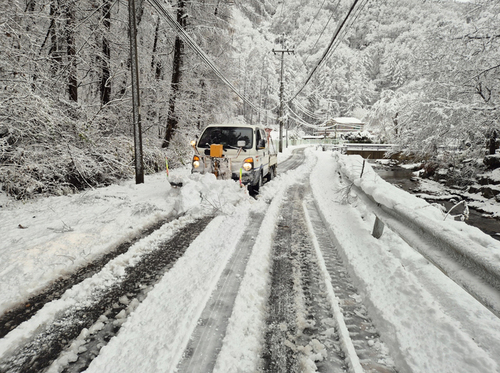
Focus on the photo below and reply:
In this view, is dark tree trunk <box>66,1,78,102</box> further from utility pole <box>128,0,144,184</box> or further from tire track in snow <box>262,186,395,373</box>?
tire track in snow <box>262,186,395,373</box>

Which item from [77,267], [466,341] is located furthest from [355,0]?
[77,267]

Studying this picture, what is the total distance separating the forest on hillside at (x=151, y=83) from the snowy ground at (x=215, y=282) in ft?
7.06

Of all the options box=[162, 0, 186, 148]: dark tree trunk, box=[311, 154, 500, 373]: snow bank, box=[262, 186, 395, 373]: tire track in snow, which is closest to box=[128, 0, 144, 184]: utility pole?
box=[162, 0, 186, 148]: dark tree trunk

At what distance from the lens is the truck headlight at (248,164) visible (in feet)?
23.1

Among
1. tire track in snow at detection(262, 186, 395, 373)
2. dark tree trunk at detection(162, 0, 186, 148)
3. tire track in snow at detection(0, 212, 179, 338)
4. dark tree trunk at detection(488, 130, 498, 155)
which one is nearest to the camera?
tire track in snow at detection(262, 186, 395, 373)

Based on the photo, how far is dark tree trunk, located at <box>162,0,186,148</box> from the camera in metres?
13.9

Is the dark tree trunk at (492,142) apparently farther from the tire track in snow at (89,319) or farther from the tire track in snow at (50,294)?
the tire track in snow at (50,294)

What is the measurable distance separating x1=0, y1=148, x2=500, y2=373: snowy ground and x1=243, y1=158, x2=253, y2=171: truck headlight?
1.51 meters

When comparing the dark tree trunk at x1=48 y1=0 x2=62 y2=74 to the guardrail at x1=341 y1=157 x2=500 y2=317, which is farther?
the dark tree trunk at x1=48 y1=0 x2=62 y2=74

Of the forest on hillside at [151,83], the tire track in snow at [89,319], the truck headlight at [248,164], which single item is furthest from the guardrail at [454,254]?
the forest on hillside at [151,83]

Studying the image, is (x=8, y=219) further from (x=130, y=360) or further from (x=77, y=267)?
(x=130, y=360)

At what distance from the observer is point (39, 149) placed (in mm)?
7129

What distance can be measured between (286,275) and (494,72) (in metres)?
15.3

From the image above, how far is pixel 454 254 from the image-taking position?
217 centimetres
